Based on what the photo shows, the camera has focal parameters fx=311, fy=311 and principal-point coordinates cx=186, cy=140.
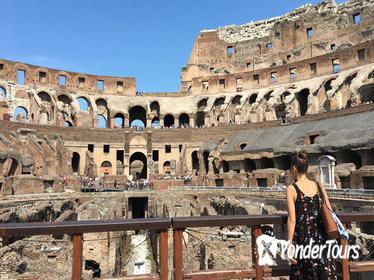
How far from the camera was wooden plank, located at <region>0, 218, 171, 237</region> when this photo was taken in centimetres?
299

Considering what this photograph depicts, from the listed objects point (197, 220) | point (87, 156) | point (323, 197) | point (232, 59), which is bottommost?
point (197, 220)

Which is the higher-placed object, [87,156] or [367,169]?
[87,156]

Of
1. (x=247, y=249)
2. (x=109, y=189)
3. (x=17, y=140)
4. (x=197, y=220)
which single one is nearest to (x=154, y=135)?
(x=109, y=189)

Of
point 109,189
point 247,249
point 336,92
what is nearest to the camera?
point 247,249

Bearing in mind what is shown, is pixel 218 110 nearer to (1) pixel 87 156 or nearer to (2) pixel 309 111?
(2) pixel 309 111

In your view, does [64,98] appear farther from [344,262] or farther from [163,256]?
[344,262]

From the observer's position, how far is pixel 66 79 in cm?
4884

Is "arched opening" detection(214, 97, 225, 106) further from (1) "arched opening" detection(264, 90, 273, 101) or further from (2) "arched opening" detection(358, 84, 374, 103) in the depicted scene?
(2) "arched opening" detection(358, 84, 374, 103)

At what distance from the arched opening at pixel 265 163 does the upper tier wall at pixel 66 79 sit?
2862cm

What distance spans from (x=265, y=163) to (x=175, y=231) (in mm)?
29405

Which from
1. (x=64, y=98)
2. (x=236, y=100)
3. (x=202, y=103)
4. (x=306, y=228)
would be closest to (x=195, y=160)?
(x=202, y=103)

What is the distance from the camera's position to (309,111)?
3934 cm

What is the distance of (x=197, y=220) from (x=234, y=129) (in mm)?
37240

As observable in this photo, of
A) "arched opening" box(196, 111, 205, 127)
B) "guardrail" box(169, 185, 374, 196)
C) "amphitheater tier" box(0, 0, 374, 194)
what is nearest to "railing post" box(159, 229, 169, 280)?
"guardrail" box(169, 185, 374, 196)
